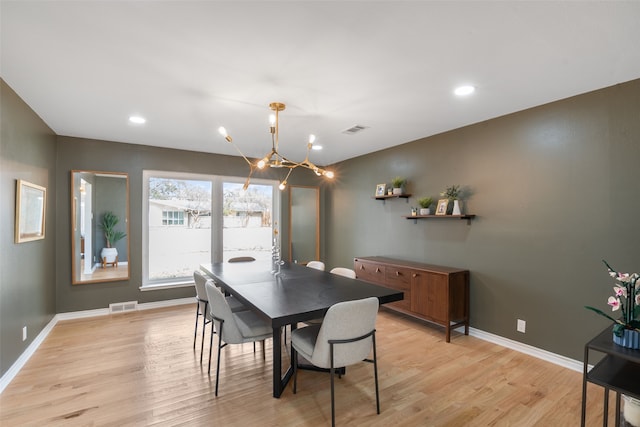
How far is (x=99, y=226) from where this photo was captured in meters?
4.50

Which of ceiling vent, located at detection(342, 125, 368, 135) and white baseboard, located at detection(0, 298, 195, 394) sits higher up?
ceiling vent, located at detection(342, 125, 368, 135)

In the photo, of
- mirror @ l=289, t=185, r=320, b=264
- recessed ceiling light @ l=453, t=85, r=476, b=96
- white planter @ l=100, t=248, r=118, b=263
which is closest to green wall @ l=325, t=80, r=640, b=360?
recessed ceiling light @ l=453, t=85, r=476, b=96

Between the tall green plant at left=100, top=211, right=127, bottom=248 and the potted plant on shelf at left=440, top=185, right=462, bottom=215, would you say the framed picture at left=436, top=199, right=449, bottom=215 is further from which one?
the tall green plant at left=100, top=211, right=127, bottom=248

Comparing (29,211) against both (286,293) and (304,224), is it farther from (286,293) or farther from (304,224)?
(304,224)

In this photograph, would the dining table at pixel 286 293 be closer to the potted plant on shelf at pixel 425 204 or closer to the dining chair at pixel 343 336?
the dining chair at pixel 343 336

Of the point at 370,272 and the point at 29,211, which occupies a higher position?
the point at 29,211

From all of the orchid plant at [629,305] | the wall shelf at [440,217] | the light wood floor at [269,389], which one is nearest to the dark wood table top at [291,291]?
the light wood floor at [269,389]

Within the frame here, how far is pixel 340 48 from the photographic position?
203 centimetres

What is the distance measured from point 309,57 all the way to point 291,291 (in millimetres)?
1816

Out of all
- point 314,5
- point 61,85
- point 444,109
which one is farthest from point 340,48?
point 61,85

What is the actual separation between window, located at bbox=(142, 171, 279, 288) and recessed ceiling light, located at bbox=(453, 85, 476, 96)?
3.81m

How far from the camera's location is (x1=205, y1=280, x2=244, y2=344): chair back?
2330 mm

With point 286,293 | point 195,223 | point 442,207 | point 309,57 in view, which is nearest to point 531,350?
point 442,207

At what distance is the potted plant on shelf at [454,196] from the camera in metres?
3.64
